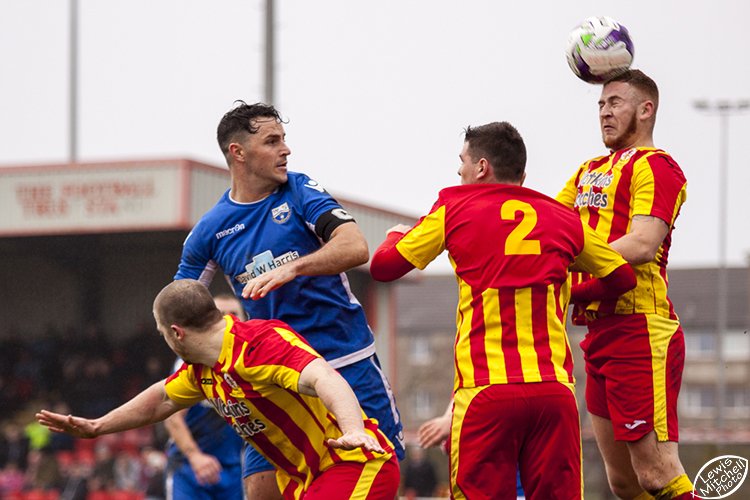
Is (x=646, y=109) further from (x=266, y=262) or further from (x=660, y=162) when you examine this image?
(x=266, y=262)

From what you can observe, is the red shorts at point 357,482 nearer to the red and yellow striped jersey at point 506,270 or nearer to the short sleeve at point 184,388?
the red and yellow striped jersey at point 506,270

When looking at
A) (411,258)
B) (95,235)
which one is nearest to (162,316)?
(411,258)

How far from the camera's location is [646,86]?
21.4 feet

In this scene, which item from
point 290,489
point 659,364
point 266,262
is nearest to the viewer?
point 290,489

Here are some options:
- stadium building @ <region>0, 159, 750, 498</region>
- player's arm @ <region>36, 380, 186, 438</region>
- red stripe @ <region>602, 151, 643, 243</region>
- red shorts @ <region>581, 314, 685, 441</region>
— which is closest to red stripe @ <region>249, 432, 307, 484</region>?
player's arm @ <region>36, 380, 186, 438</region>

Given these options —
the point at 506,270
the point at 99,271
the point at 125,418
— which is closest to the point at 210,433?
the point at 125,418

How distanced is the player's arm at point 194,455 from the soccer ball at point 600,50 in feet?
13.4

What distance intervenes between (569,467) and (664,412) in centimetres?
86

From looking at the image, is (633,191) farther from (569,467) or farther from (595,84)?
(569,467)

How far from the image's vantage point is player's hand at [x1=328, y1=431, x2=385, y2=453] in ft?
17.3

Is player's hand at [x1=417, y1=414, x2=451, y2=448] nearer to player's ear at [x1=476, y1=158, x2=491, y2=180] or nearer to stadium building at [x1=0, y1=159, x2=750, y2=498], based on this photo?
player's ear at [x1=476, y1=158, x2=491, y2=180]

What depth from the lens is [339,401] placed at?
546 centimetres

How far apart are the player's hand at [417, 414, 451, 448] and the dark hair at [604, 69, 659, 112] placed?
1.85m

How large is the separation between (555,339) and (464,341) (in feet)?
1.29
